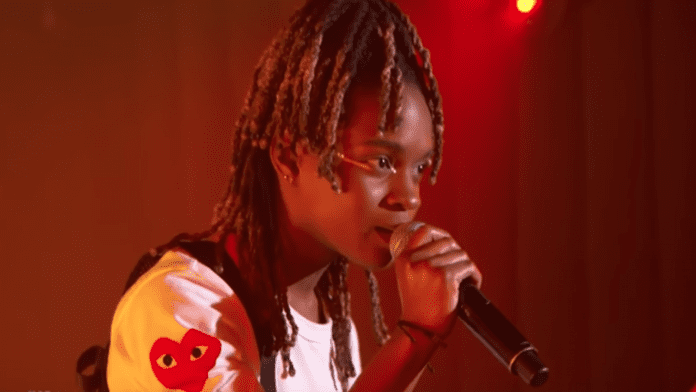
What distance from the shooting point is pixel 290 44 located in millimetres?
1173

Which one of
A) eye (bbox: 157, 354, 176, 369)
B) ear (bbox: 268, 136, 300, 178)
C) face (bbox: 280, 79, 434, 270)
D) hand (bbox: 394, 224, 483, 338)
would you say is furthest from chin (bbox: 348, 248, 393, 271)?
eye (bbox: 157, 354, 176, 369)

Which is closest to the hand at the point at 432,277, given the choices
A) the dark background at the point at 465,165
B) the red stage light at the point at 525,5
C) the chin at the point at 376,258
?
the chin at the point at 376,258

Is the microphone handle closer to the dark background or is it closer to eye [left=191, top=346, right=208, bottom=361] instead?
eye [left=191, top=346, right=208, bottom=361]

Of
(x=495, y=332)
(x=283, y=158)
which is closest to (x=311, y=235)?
(x=283, y=158)

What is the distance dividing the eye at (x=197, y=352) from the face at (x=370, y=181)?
0.98 feet

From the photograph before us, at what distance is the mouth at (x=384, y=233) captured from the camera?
104 cm

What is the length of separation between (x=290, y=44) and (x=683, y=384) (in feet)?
6.10

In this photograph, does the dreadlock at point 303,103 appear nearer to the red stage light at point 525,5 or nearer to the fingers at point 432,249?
the fingers at point 432,249

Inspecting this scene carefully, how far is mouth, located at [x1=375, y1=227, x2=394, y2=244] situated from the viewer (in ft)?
3.41

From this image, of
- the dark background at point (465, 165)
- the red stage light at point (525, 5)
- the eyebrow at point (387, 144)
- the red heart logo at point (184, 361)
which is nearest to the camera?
the red heart logo at point (184, 361)

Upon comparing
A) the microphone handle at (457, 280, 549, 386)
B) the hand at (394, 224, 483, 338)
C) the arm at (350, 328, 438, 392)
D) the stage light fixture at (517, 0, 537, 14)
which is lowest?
the arm at (350, 328, 438, 392)

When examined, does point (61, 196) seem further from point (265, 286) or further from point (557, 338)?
point (557, 338)

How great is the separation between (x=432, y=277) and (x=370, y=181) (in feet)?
0.71

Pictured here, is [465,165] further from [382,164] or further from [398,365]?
[398,365]
